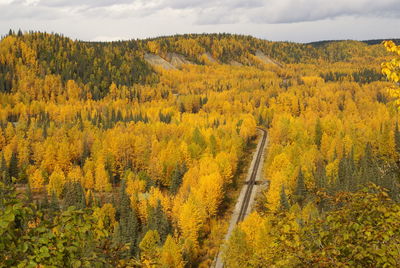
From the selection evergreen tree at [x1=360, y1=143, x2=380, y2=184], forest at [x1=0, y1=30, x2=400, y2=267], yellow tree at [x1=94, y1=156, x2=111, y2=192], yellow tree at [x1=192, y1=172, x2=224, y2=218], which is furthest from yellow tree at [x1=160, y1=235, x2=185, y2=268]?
yellow tree at [x1=94, y1=156, x2=111, y2=192]

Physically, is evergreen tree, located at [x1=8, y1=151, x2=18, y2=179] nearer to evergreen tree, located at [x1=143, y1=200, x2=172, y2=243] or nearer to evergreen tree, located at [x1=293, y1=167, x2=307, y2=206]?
evergreen tree, located at [x1=143, y1=200, x2=172, y2=243]

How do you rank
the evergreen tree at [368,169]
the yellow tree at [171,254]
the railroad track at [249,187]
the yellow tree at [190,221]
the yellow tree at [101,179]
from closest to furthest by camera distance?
the yellow tree at [171,254]
the yellow tree at [190,221]
the evergreen tree at [368,169]
the railroad track at [249,187]
the yellow tree at [101,179]

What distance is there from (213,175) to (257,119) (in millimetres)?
91886

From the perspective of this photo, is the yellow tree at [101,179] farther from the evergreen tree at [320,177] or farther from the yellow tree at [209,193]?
the evergreen tree at [320,177]

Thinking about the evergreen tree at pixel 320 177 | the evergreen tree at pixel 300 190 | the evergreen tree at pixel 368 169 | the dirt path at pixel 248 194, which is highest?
the evergreen tree at pixel 368 169

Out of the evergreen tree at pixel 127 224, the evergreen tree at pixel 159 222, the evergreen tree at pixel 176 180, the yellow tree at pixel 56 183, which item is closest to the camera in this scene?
the evergreen tree at pixel 127 224

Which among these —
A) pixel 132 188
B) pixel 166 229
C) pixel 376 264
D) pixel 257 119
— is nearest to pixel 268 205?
pixel 166 229

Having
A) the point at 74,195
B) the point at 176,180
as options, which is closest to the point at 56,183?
the point at 74,195

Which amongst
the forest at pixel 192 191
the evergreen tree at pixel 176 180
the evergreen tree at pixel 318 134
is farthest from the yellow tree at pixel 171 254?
the evergreen tree at pixel 318 134

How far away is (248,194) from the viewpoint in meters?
85.8

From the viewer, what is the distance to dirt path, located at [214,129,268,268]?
6900cm

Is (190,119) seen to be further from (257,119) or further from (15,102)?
(15,102)

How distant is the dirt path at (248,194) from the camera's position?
69.0m

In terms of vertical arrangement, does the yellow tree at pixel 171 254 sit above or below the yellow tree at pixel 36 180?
above
